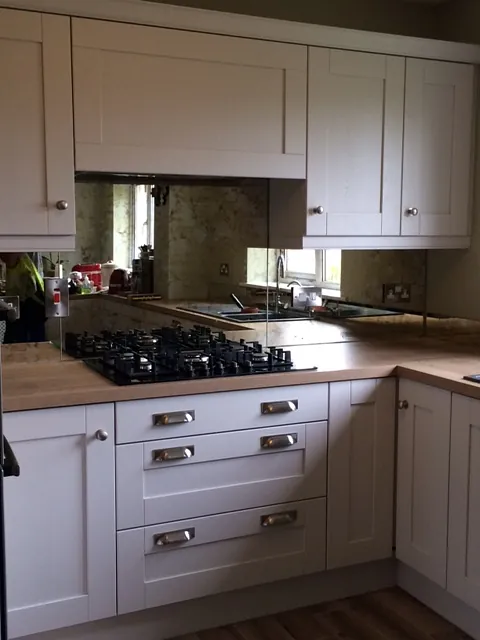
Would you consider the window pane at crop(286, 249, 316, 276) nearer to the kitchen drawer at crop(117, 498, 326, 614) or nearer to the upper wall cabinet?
the upper wall cabinet

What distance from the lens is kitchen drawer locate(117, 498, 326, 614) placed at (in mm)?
2393

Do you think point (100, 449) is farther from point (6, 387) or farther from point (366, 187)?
point (366, 187)

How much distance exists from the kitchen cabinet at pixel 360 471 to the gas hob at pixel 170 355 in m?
0.21

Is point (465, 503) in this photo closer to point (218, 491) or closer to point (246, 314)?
point (218, 491)

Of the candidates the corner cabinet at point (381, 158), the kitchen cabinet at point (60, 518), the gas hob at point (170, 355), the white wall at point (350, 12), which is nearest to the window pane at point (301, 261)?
the corner cabinet at point (381, 158)

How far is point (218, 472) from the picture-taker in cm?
247

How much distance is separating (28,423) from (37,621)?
23.2 inches

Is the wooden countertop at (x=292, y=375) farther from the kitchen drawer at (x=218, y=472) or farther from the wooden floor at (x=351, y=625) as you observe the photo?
the wooden floor at (x=351, y=625)

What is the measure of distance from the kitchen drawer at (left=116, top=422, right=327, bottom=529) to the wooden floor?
1.41ft

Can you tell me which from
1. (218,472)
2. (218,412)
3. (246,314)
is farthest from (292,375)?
(246,314)

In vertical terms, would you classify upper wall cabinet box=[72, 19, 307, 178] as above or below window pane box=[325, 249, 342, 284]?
above

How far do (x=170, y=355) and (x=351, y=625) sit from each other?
1.08 m

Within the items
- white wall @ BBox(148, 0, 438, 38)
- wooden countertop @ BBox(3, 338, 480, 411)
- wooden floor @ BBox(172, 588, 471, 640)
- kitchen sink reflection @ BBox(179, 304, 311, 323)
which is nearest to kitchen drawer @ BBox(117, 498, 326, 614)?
wooden floor @ BBox(172, 588, 471, 640)

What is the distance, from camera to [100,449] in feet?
7.51
